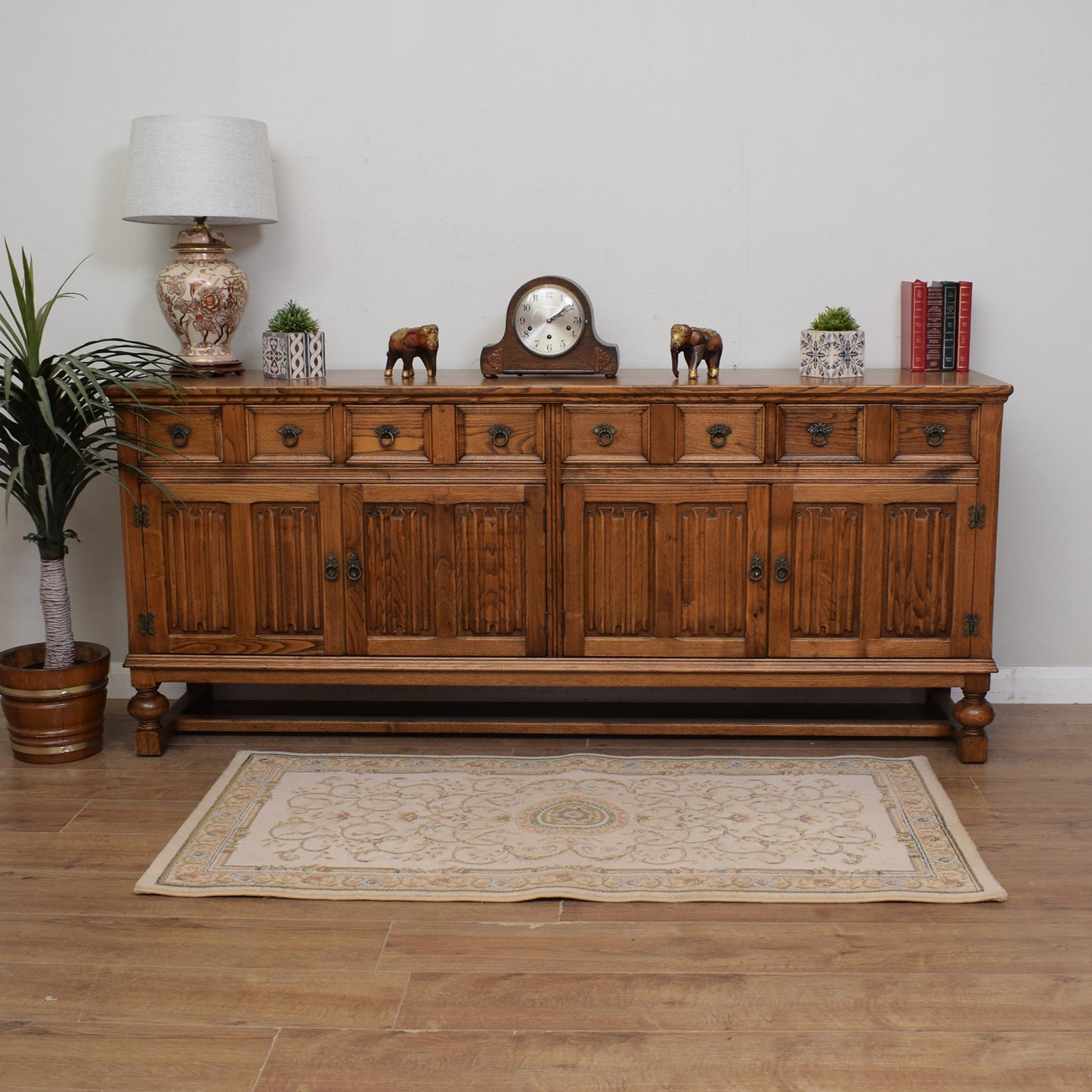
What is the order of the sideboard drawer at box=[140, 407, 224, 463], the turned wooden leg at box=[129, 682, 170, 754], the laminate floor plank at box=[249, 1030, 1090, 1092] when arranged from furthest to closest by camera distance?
1. the turned wooden leg at box=[129, 682, 170, 754]
2. the sideboard drawer at box=[140, 407, 224, 463]
3. the laminate floor plank at box=[249, 1030, 1090, 1092]

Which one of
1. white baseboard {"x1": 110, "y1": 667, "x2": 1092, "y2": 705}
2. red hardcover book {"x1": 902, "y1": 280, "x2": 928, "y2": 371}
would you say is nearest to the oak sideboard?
red hardcover book {"x1": 902, "y1": 280, "x2": 928, "y2": 371}

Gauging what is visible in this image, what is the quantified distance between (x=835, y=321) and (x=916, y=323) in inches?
11.3

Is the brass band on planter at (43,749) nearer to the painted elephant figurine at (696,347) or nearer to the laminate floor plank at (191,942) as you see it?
the laminate floor plank at (191,942)

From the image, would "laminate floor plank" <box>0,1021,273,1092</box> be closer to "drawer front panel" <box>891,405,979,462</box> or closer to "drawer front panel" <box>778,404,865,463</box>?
"drawer front panel" <box>778,404,865,463</box>

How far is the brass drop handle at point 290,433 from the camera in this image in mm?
3242

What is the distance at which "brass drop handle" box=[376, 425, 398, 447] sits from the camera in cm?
324

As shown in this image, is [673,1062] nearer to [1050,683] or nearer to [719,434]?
[719,434]

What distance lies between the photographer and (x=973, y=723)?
327cm

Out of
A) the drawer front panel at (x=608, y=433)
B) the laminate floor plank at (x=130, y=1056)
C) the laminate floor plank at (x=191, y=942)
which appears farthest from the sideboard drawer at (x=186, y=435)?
the laminate floor plank at (x=130, y=1056)

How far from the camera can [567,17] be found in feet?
11.5

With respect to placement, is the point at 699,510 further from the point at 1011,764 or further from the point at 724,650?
the point at 1011,764

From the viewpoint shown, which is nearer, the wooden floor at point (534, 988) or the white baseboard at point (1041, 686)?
the wooden floor at point (534, 988)

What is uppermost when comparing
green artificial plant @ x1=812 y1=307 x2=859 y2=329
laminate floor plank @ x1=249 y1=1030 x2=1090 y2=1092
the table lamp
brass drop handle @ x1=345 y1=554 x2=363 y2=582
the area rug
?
the table lamp

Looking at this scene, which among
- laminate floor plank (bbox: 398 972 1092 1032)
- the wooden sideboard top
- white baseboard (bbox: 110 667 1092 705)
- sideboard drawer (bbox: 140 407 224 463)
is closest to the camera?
laminate floor plank (bbox: 398 972 1092 1032)
